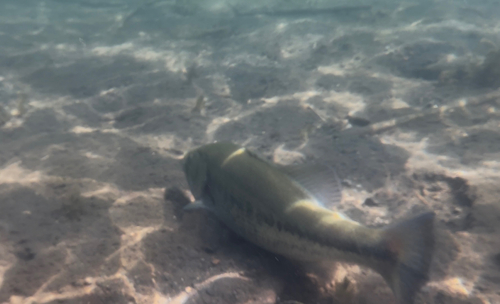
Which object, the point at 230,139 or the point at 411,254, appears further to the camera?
the point at 230,139

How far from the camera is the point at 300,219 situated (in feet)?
8.52

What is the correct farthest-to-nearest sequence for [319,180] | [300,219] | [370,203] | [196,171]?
[370,203]
[196,171]
[319,180]
[300,219]

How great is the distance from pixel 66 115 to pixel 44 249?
477cm

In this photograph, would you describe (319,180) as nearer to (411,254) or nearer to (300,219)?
(300,219)

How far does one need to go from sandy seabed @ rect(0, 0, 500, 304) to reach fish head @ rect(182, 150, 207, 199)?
0.36m

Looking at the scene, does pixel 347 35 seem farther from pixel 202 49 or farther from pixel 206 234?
pixel 206 234

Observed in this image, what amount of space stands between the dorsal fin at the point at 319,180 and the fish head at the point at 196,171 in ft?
3.43

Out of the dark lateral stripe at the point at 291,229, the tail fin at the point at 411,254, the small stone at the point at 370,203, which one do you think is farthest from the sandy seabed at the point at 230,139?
the tail fin at the point at 411,254

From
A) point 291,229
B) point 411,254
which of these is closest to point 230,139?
point 291,229

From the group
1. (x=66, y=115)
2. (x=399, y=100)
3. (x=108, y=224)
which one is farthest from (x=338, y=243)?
(x=66, y=115)

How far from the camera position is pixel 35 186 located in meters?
4.02

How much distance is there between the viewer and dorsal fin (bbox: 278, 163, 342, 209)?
9.37ft

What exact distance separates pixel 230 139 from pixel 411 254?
14.3 ft

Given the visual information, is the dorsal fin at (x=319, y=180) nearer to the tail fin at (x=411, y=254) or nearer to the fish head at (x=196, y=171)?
the tail fin at (x=411, y=254)
